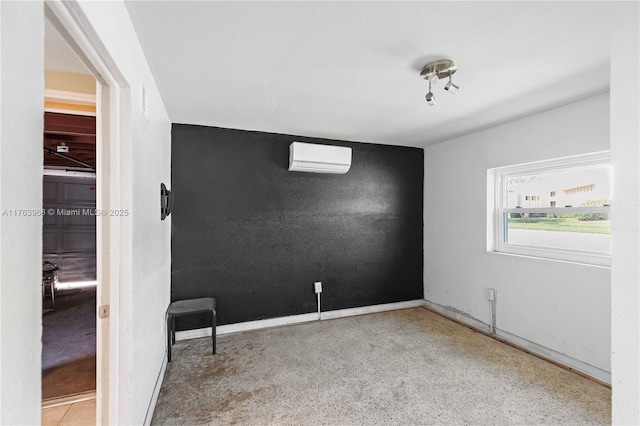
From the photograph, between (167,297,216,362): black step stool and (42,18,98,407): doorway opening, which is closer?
(42,18,98,407): doorway opening

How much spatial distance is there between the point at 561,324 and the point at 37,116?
3548 millimetres

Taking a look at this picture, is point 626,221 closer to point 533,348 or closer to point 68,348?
point 533,348

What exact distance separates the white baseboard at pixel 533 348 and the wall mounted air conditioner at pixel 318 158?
Answer: 2255 millimetres

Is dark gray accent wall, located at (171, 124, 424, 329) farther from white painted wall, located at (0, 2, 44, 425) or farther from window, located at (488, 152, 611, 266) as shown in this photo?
white painted wall, located at (0, 2, 44, 425)

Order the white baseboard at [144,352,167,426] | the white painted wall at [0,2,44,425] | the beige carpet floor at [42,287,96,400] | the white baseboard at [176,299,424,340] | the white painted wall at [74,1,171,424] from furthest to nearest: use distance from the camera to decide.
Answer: the white baseboard at [176,299,424,340], the beige carpet floor at [42,287,96,400], the white baseboard at [144,352,167,426], the white painted wall at [74,1,171,424], the white painted wall at [0,2,44,425]

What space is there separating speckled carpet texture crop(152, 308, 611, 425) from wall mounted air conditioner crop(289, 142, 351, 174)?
186 cm

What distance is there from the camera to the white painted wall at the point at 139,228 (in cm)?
126

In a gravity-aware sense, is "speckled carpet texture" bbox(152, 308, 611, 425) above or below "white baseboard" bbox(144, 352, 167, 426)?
below

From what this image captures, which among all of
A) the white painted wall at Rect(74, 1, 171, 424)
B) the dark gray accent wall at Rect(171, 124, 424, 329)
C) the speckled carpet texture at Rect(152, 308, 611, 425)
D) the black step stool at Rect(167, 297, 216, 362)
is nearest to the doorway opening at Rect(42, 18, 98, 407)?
the white painted wall at Rect(74, 1, 171, 424)

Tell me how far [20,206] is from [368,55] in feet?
5.63

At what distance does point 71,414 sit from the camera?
6.22 ft

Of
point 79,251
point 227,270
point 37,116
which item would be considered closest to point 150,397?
point 227,270

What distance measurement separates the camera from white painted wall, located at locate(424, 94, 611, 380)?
2346mm

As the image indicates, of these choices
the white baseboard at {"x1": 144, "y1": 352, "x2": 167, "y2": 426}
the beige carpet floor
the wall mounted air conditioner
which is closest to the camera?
the white baseboard at {"x1": 144, "y1": 352, "x2": 167, "y2": 426}
